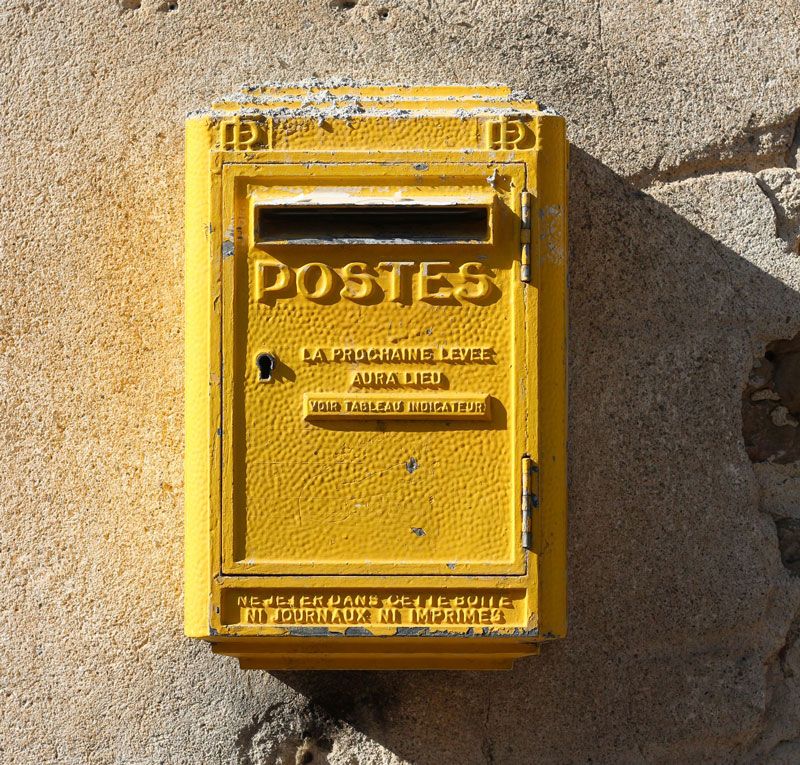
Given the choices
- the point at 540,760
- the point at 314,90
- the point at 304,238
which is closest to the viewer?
the point at 304,238

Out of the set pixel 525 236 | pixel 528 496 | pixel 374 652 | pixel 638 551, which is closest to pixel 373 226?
pixel 525 236

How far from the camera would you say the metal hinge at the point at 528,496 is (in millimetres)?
1681

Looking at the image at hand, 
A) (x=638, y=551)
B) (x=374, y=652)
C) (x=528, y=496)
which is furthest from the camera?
(x=638, y=551)

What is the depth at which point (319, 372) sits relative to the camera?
5.56 feet

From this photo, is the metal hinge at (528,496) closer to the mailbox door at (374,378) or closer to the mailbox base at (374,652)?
the mailbox door at (374,378)

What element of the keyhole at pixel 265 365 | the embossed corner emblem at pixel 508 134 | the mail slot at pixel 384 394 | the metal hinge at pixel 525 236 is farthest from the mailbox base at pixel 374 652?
the embossed corner emblem at pixel 508 134

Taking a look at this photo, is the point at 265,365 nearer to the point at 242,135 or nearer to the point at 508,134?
the point at 242,135

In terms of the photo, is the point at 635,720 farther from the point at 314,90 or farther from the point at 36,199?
the point at 36,199

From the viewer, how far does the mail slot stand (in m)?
1.69

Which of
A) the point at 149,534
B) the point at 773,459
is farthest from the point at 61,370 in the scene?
the point at 773,459

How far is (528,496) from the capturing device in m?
1.68

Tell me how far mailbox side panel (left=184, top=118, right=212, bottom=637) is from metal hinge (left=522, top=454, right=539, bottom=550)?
561 mm

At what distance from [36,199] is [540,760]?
1629 mm

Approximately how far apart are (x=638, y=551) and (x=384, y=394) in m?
0.73
